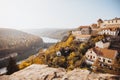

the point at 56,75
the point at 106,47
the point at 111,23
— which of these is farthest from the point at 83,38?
the point at 56,75

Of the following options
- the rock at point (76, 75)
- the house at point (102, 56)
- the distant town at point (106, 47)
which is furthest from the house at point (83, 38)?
the rock at point (76, 75)

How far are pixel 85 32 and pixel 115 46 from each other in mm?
8873

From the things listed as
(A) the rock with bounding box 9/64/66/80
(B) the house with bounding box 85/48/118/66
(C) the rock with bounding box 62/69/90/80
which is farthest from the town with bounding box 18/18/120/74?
(C) the rock with bounding box 62/69/90/80

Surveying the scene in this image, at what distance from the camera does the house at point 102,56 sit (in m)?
19.0

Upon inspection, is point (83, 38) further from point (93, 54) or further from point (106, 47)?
point (93, 54)

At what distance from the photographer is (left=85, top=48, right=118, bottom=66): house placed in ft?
62.3

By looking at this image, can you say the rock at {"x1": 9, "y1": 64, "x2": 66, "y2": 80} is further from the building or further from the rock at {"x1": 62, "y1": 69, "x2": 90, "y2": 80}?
the building

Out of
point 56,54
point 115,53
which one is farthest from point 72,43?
point 115,53

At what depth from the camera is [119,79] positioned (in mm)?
2928

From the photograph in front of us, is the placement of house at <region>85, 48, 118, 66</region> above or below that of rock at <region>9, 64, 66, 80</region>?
below

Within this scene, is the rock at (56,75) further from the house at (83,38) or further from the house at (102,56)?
the house at (83,38)

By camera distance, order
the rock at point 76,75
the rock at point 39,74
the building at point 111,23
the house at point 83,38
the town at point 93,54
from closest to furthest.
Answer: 1. the rock at point 76,75
2. the rock at point 39,74
3. the town at point 93,54
4. the house at point 83,38
5. the building at point 111,23

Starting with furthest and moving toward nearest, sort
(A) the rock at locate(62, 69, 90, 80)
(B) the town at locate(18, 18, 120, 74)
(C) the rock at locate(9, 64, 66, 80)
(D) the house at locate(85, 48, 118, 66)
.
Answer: (D) the house at locate(85, 48, 118, 66)
(B) the town at locate(18, 18, 120, 74)
(C) the rock at locate(9, 64, 66, 80)
(A) the rock at locate(62, 69, 90, 80)

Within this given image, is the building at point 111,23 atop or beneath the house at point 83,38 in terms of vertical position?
atop
